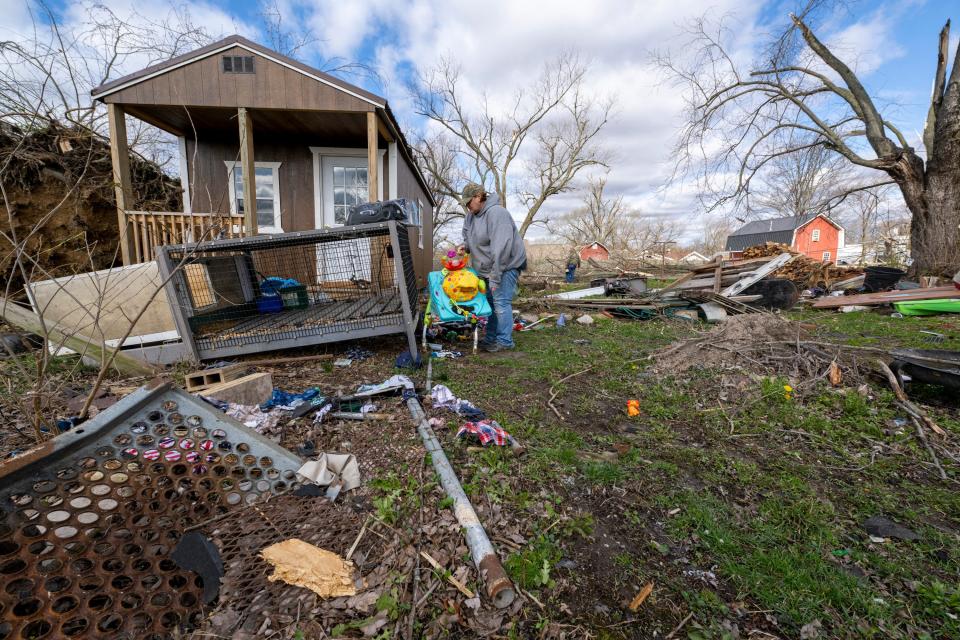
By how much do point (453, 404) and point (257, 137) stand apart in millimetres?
8672

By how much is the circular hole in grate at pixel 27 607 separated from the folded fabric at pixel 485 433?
2007mm

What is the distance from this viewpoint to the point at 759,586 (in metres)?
1.70

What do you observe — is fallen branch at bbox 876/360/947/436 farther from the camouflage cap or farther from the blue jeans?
the camouflage cap

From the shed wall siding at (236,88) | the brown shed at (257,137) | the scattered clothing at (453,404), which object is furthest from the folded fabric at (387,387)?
the shed wall siding at (236,88)

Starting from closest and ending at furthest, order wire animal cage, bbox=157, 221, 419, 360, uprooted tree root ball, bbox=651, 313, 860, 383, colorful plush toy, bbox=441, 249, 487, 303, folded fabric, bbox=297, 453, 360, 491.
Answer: folded fabric, bbox=297, 453, 360, 491
uprooted tree root ball, bbox=651, 313, 860, 383
wire animal cage, bbox=157, 221, 419, 360
colorful plush toy, bbox=441, 249, 487, 303

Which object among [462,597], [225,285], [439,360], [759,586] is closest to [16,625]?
[462,597]

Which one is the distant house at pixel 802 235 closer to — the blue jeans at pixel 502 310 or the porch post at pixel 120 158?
the blue jeans at pixel 502 310

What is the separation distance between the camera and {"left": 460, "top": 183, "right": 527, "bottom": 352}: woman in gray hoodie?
5.23 meters

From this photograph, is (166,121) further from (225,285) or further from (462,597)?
(462,597)

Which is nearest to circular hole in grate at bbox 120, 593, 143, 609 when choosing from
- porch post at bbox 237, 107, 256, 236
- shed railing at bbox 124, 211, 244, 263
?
shed railing at bbox 124, 211, 244, 263

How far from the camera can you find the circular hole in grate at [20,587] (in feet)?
4.42

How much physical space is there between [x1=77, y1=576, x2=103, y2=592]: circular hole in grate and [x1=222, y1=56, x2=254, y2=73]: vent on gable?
7985 millimetres

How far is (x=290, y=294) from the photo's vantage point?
587cm

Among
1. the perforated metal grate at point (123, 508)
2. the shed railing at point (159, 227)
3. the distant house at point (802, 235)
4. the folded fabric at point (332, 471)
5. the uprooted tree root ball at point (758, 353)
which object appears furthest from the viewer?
the distant house at point (802, 235)
